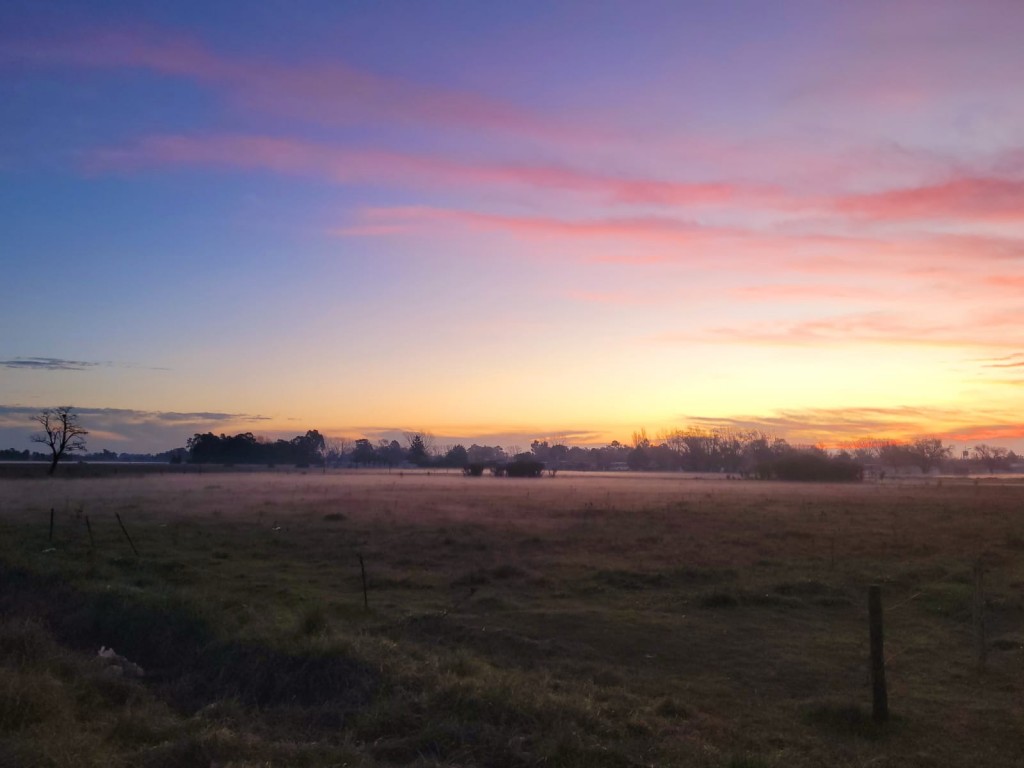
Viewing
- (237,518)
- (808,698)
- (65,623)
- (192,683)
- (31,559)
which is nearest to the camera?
(808,698)

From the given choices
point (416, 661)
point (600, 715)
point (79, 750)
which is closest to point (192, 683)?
point (416, 661)

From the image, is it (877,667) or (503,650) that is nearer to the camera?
(877,667)

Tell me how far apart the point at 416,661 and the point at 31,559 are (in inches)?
601

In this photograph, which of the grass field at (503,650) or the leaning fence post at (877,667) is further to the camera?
the leaning fence post at (877,667)

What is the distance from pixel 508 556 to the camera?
91.5 ft

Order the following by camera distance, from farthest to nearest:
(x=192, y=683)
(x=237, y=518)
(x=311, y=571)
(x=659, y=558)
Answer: (x=237, y=518) → (x=659, y=558) → (x=311, y=571) → (x=192, y=683)

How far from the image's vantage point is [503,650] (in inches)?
596

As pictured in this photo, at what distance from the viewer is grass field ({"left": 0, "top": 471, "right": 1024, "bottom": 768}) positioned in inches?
379

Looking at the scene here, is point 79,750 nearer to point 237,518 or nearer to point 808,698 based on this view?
point 808,698

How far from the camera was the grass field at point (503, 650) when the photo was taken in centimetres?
963

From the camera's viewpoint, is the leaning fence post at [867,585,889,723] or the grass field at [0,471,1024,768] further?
the leaning fence post at [867,585,889,723]

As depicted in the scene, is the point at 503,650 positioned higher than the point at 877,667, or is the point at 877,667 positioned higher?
the point at 877,667

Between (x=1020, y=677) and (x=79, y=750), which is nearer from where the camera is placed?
(x=79, y=750)

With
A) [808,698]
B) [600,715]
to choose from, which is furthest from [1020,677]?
[600,715]
